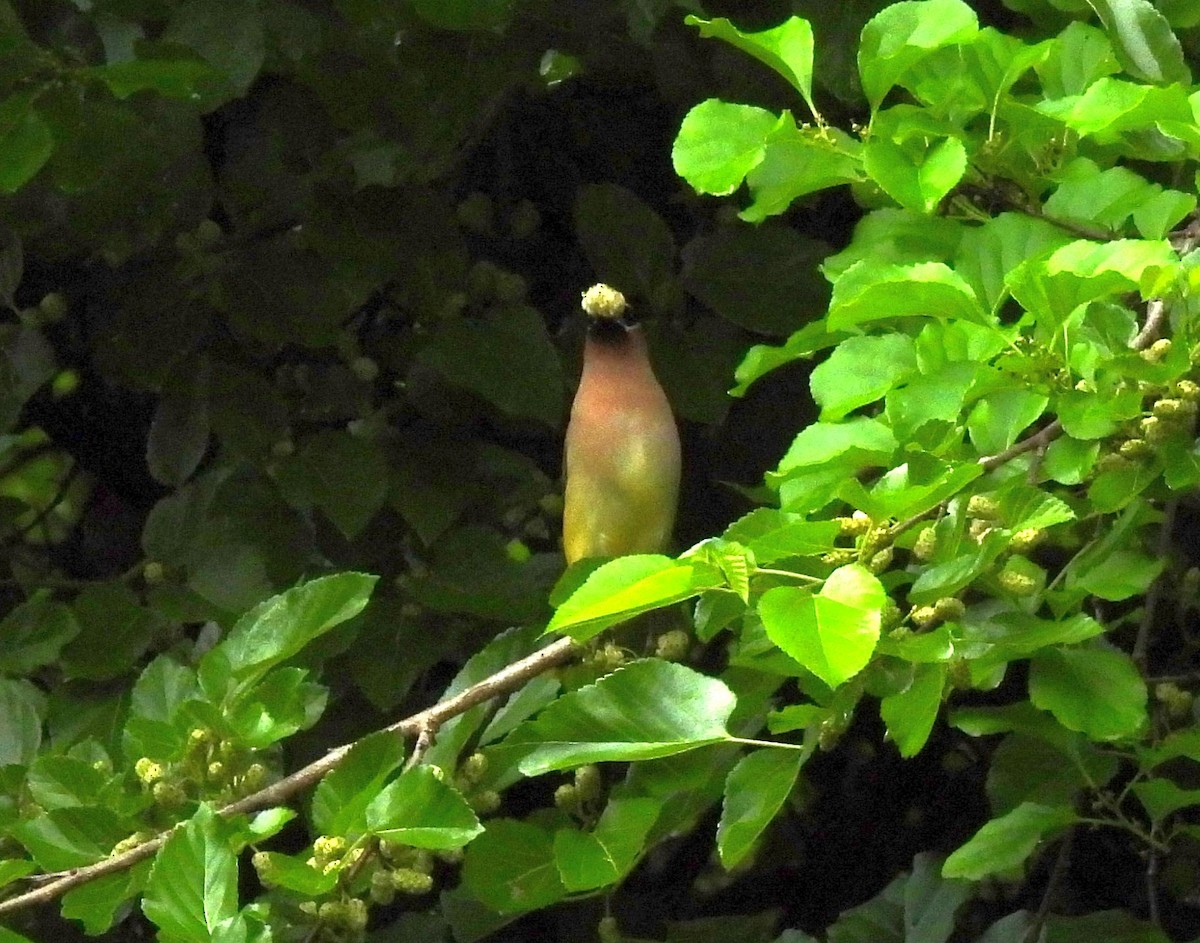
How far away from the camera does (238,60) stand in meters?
2.10

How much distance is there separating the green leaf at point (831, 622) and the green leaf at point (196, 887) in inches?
19.4

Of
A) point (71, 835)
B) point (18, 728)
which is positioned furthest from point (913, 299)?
point (18, 728)

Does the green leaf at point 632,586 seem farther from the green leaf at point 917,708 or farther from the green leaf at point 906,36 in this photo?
the green leaf at point 906,36

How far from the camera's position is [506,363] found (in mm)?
2229

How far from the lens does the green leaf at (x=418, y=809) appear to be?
1.49 meters

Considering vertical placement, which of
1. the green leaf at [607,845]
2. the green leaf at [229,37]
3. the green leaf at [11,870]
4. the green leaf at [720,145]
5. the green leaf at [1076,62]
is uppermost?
the green leaf at [720,145]

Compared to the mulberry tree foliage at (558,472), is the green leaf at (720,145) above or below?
above

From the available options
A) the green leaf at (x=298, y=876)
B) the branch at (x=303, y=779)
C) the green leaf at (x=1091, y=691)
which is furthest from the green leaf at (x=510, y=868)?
the green leaf at (x=1091, y=691)

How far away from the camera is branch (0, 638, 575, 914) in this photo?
1581mm

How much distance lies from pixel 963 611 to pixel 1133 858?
1213mm

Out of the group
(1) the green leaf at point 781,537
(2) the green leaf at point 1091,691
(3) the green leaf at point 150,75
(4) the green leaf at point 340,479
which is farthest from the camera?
(4) the green leaf at point 340,479

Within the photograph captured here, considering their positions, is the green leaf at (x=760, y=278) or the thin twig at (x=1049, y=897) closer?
the thin twig at (x=1049, y=897)

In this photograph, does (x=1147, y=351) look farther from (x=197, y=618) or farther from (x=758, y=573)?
(x=197, y=618)

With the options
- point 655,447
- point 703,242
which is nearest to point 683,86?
point 703,242
